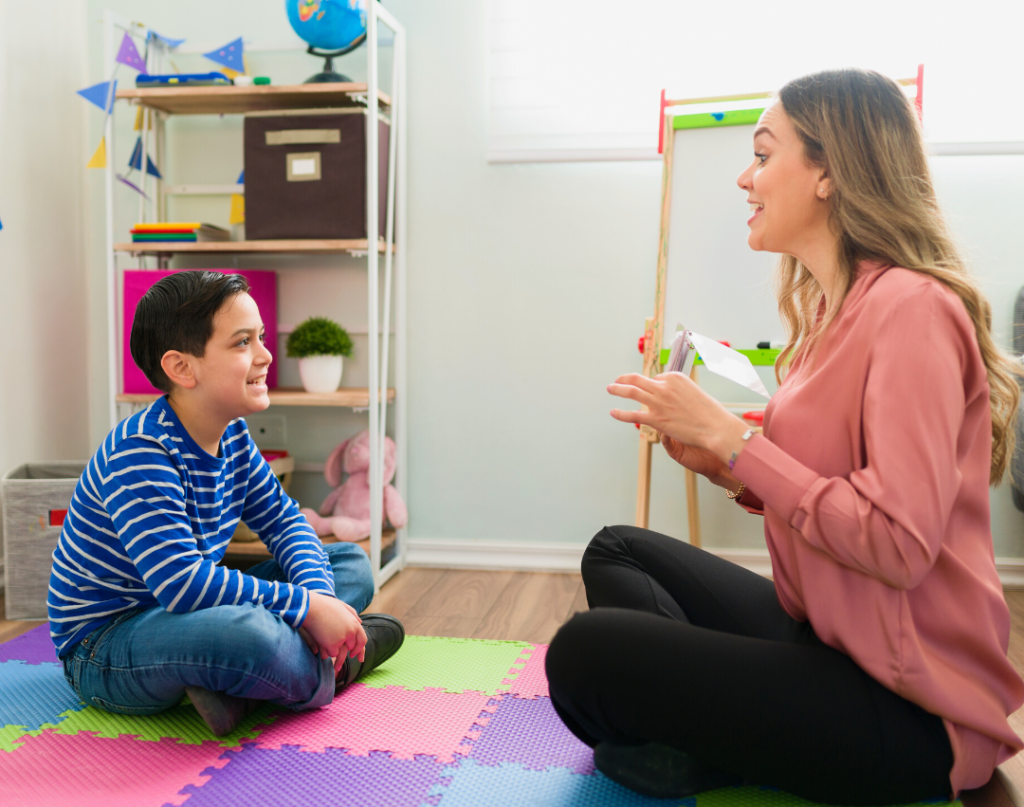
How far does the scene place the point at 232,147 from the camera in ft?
7.77

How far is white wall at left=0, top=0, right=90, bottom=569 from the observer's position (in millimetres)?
2100

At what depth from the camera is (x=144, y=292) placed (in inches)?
81.5

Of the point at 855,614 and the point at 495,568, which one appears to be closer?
the point at 855,614

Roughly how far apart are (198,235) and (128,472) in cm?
110

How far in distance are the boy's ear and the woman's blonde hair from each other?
3.07 ft

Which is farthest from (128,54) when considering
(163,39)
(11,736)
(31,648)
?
(11,736)

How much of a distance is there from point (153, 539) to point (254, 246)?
1.04 metres

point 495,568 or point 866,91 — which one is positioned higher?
point 866,91

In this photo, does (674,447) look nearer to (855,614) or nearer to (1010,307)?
(855,614)

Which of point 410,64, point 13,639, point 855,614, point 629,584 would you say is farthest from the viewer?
point 410,64

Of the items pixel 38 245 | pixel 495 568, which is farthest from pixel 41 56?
pixel 495 568

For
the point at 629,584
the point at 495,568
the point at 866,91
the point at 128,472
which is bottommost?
the point at 495,568

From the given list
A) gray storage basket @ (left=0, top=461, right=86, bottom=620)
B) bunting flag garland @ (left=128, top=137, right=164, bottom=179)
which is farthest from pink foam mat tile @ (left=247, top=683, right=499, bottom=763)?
bunting flag garland @ (left=128, top=137, right=164, bottom=179)

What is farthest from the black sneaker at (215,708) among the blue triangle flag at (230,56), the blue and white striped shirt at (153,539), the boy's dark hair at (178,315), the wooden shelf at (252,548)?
the blue triangle flag at (230,56)
